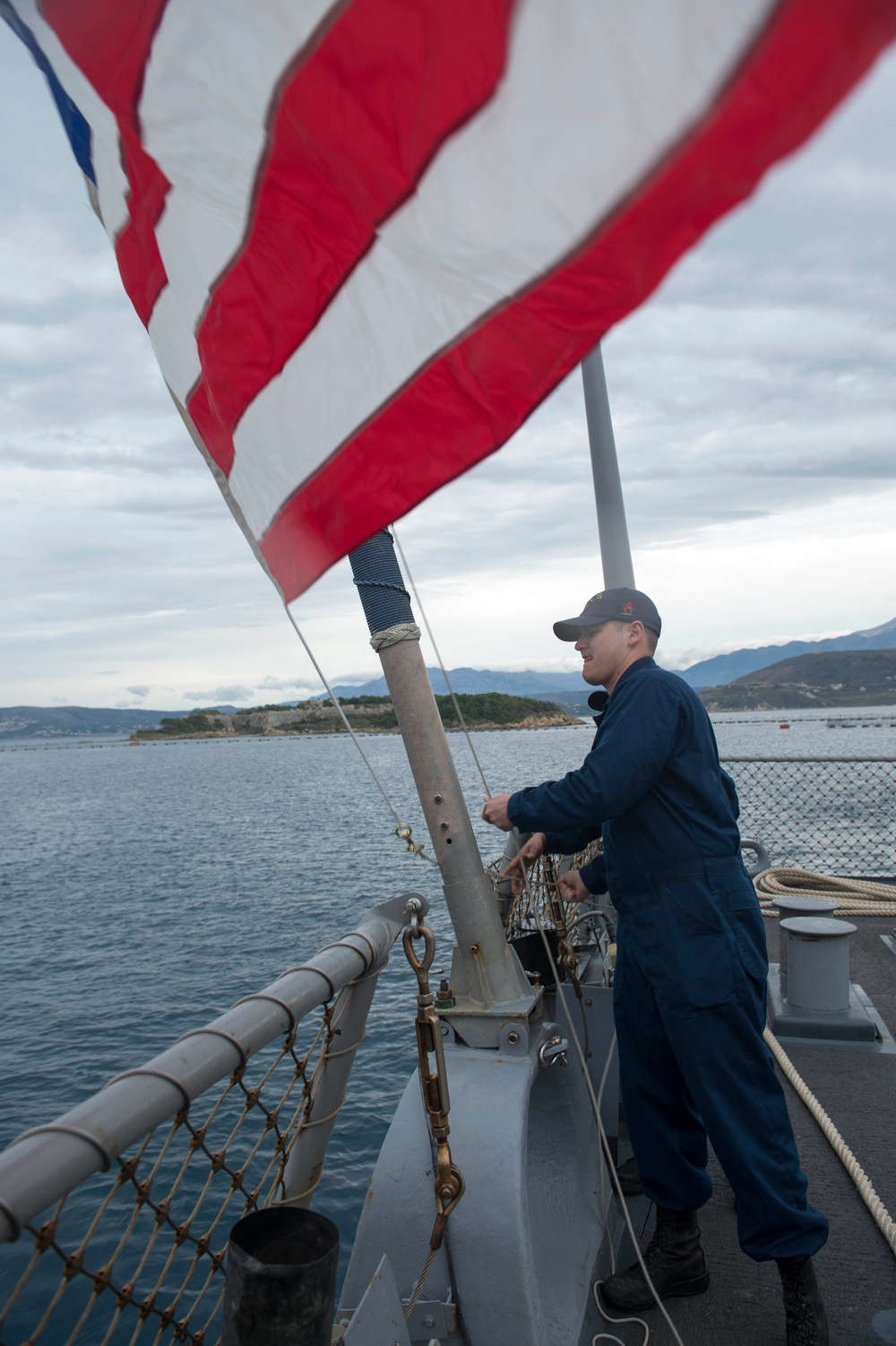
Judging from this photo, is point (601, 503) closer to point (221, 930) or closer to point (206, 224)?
point (206, 224)

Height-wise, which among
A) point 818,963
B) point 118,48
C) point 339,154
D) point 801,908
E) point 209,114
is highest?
point 118,48

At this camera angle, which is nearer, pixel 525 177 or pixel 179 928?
pixel 525 177

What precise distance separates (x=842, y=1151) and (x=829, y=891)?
4310mm

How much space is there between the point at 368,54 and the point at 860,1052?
205 inches

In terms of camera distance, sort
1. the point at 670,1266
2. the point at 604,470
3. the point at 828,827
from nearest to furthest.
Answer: the point at 670,1266
the point at 604,470
the point at 828,827

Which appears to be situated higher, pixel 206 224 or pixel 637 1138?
pixel 206 224

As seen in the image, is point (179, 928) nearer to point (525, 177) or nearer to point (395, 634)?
point (395, 634)

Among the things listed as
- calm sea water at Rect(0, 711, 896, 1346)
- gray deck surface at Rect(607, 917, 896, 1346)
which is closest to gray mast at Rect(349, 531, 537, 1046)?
gray deck surface at Rect(607, 917, 896, 1346)

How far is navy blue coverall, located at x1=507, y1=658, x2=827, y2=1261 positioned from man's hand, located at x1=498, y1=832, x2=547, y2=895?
386mm

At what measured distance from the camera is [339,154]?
2.05 m

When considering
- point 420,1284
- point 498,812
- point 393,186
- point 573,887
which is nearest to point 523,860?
point 573,887

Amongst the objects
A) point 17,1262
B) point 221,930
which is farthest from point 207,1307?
point 221,930

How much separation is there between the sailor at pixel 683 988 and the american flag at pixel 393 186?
1.07 m

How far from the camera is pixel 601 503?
14.9 ft
